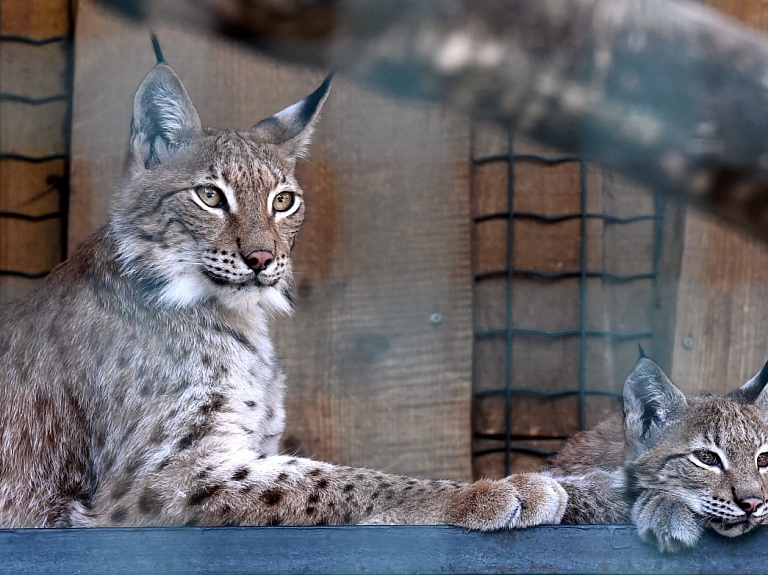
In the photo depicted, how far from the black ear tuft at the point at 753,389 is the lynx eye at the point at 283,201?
114 cm

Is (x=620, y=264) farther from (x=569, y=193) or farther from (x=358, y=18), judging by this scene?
(x=358, y=18)

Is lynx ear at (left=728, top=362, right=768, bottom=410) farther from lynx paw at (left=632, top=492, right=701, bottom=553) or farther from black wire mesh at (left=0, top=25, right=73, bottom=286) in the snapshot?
black wire mesh at (left=0, top=25, right=73, bottom=286)

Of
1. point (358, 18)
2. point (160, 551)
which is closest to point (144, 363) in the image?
point (160, 551)

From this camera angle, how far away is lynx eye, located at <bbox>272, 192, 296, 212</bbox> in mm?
2684

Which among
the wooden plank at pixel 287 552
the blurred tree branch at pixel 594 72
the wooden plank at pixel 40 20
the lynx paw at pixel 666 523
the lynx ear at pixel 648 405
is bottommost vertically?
the wooden plank at pixel 287 552

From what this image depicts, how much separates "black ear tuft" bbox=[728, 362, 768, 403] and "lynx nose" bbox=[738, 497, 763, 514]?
15.4 inches

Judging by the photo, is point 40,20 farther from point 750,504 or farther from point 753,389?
point 750,504

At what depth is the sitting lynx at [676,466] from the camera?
2.13m

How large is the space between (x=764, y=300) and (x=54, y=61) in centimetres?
212

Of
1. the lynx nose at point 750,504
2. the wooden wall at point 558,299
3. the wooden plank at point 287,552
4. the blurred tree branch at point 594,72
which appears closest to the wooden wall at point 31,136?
the wooden wall at point 558,299

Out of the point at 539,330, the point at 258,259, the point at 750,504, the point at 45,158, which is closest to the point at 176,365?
the point at 258,259

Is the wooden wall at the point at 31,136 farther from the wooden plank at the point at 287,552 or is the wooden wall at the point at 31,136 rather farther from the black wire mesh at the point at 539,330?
the wooden plank at the point at 287,552

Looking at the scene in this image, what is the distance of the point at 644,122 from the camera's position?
83.1 inches

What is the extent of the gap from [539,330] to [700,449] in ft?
2.77
